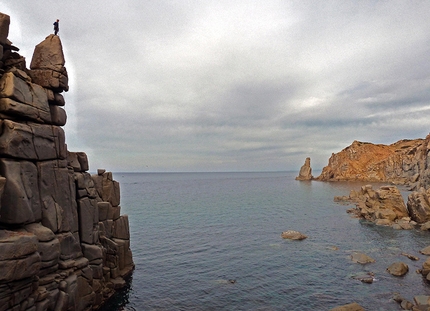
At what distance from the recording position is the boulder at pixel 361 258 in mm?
39344

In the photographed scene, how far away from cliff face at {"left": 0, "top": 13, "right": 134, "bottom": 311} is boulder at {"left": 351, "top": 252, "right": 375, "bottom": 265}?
106 feet

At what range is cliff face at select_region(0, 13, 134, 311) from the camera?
18141 mm

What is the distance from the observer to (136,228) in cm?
6275

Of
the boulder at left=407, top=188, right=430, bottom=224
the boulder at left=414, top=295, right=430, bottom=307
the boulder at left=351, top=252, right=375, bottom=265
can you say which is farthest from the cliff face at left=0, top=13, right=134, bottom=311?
the boulder at left=407, top=188, right=430, bottom=224

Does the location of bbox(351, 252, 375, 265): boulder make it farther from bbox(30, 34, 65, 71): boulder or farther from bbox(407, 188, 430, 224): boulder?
bbox(30, 34, 65, 71): boulder

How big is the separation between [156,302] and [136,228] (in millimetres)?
35499

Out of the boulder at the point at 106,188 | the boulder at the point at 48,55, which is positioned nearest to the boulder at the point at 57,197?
the boulder at the point at 48,55

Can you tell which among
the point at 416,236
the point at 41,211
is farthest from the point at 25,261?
the point at 416,236

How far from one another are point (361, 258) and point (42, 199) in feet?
129

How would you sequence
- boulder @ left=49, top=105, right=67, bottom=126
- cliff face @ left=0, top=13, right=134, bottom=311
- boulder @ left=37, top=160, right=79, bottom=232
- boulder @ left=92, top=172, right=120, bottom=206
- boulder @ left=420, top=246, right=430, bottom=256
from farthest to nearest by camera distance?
boulder @ left=420, top=246, right=430, bottom=256
boulder @ left=92, top=172, right=120, bottom=206
boulder @ left=49, top=105, right=67, bottom=126
boulder @ left=37, top=160, right=79, bottom=232
cliff face @ left=0, top=13, right=134, bottom=311

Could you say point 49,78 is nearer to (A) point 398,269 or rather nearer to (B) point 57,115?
(B) point 57,115

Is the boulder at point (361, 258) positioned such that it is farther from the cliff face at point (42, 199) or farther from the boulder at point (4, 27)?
the boulder at point (4, 27)

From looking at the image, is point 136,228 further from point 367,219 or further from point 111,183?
point 367,219

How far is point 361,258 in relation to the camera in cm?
4009
